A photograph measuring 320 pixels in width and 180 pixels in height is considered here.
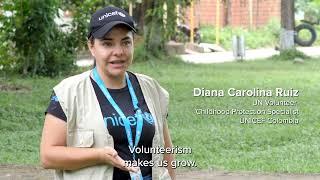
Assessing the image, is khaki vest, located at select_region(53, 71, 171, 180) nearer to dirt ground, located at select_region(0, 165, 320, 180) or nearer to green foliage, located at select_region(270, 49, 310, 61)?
dirt ground, located at select_region(0, 165, 320, 180)

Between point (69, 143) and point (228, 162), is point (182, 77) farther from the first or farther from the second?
point (69, 143)

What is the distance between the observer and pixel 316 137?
907 cm

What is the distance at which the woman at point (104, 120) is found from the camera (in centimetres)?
278

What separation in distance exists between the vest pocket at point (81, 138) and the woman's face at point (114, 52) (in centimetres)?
25

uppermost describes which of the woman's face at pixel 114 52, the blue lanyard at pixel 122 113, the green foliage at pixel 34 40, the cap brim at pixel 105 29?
the cap brim at pixel 105 29

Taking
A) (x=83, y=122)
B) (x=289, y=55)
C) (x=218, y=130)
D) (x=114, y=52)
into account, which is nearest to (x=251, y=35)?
(x=289, y=55)

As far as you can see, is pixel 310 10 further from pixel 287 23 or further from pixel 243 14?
pixel 287 23

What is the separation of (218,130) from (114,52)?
6.75 metres

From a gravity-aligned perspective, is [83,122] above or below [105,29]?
below

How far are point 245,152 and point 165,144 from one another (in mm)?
5341

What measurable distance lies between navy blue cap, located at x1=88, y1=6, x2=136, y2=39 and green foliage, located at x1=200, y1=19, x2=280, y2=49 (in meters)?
30.4

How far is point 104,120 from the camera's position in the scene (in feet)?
9.21

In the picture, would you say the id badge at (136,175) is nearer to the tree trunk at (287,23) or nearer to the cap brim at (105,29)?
the cap brim at (105,29)

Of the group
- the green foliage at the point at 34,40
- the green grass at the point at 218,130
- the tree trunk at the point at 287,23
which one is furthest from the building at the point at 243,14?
the green grass at the point at 218,130
